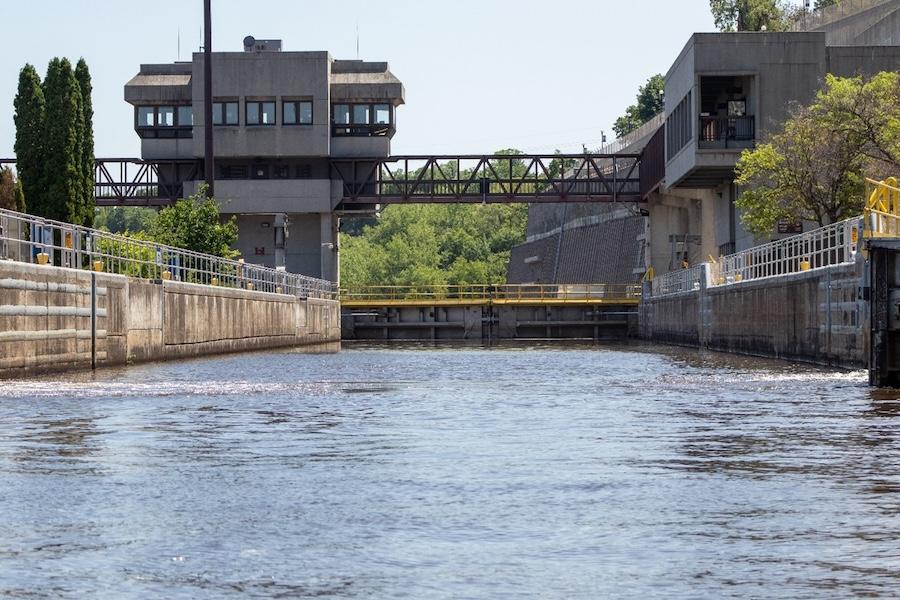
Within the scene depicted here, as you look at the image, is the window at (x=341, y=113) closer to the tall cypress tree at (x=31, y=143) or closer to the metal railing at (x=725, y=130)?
the tall cypress tree at (x=31, y=143)

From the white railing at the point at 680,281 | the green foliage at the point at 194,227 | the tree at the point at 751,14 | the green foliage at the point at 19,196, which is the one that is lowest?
the white railing at the point at 680,281

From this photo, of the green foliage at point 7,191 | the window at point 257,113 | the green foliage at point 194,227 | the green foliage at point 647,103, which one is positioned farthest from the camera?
the green foliage at point 647,103

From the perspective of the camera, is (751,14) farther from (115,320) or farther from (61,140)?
(115,320)

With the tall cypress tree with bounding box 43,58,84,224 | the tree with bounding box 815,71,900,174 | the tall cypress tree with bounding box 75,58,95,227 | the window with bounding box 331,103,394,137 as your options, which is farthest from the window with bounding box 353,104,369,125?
the tree with bounding box 815,71,900,174

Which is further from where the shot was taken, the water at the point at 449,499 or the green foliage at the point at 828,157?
the green foliage at the point at 828,157

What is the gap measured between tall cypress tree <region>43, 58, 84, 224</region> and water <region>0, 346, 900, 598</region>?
43.9 metres

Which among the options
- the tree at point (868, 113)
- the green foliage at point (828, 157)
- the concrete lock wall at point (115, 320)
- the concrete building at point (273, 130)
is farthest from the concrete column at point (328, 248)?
the tree at point (868, 113)

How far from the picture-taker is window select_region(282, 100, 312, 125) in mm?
90062

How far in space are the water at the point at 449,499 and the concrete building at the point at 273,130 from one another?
6916 centimetres

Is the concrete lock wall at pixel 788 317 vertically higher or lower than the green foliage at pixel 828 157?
lower

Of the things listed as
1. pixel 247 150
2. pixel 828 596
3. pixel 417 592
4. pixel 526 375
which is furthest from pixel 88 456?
pixel 247 150

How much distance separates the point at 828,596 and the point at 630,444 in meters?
7.32

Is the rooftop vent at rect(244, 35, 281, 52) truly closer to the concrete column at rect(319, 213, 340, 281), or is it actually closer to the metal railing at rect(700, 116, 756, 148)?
the concrete column at rect(319, 213, 340, 281)

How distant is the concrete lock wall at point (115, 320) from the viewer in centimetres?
2842
